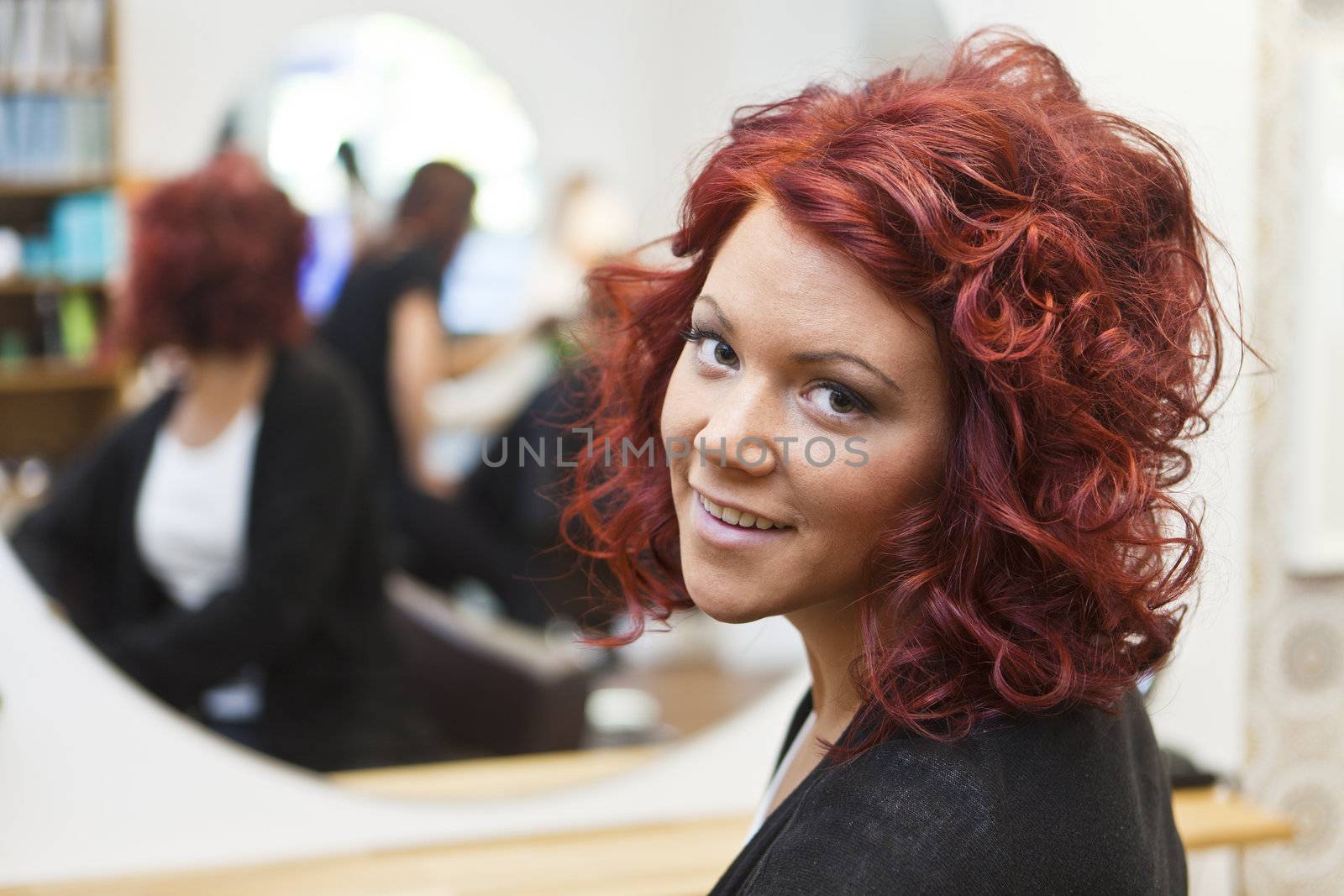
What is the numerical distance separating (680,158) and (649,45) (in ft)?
0.53

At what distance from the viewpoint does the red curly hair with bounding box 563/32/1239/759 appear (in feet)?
2.27

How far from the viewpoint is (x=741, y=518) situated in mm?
754

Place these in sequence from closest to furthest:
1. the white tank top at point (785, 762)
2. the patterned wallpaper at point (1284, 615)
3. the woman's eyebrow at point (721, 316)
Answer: the woman's eyebrow at point (721, 316), the white tank top at point (785, 762), the patterned wallpaper at point (1284, 615)

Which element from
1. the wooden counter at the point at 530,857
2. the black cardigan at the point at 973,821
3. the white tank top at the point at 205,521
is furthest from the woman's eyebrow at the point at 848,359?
the white tank top at the point at 205,521

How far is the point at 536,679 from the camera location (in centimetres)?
165

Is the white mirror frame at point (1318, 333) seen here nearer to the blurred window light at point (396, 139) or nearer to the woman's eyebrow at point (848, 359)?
the blurred window light at point (396, 139)

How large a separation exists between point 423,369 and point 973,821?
1.05 metres

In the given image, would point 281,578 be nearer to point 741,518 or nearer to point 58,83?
point 58,83

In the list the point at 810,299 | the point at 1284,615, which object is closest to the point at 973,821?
the point at 810,299

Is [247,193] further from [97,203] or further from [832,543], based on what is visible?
[832,543]

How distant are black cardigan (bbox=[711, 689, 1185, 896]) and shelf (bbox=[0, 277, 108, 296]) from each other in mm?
1051

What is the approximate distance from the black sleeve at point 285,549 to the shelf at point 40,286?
263 mm

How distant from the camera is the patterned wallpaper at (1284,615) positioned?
1726 millimetres

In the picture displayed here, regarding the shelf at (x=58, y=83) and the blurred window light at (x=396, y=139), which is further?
the blurred window light at (x=396, y=139)
